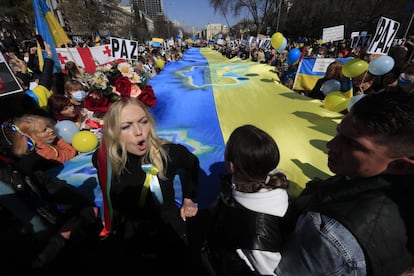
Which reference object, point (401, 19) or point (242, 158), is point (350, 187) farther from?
point (401, 19)

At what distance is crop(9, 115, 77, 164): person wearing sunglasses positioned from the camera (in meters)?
2.58

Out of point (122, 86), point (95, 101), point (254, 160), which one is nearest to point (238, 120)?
point (122, 86)

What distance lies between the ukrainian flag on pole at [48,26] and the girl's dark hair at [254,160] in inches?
199

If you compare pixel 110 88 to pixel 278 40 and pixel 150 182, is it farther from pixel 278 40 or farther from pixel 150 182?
pixel 278 40

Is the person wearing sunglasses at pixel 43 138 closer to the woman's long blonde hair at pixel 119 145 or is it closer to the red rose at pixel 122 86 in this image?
the red rose at pixel 122 86

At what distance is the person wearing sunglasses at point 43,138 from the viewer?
2.58 meters

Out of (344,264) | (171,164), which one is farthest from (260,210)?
(171,164)

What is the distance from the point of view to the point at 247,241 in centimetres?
114

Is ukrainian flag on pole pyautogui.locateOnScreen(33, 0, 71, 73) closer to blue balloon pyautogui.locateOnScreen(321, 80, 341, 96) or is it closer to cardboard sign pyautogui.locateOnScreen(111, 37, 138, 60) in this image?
cardboard sign pyautogui.locateOnScreen(111, 37, 138, 60)

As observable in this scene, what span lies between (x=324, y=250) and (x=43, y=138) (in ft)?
11.3

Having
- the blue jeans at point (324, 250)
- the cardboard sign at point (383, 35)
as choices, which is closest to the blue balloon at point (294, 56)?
Result: the cardboard sign at point (383, 35)

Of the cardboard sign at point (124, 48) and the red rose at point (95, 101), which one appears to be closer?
the red rose at point (95, 101)

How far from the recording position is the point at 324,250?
0.75 m

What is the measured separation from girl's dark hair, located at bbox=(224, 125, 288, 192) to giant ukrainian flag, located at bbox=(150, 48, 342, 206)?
140 centimetres
